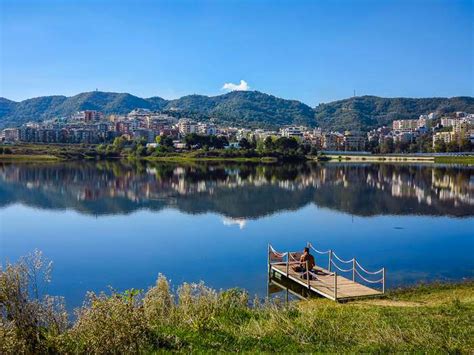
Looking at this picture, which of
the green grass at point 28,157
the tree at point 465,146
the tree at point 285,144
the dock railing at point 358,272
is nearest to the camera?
the dock railing at point 358,272

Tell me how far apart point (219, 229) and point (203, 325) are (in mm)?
20446

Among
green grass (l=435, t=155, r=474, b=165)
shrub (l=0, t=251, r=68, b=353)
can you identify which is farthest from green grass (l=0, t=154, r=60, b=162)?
shrub (l=0, t=251, r=68, b=353)

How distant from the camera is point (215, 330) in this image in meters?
8.85

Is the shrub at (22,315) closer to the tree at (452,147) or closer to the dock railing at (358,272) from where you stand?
the dock railing at (358,272)

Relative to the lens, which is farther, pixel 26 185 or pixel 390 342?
pixel 26 185

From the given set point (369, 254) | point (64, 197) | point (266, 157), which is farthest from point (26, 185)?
point (266, 157)

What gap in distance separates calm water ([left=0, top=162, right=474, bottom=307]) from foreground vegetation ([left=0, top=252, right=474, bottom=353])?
6.45 metres

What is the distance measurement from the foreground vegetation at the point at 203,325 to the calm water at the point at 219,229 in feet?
21.2

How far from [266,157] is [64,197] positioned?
7500cm

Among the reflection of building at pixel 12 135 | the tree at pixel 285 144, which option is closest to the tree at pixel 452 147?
the tree at pixel 285 144

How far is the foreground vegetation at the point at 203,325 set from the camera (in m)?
6.75

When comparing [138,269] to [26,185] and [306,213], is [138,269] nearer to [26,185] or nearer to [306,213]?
[306,213]

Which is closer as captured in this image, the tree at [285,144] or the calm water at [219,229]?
the calm water at [219,229]

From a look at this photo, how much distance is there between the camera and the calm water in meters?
20.0
